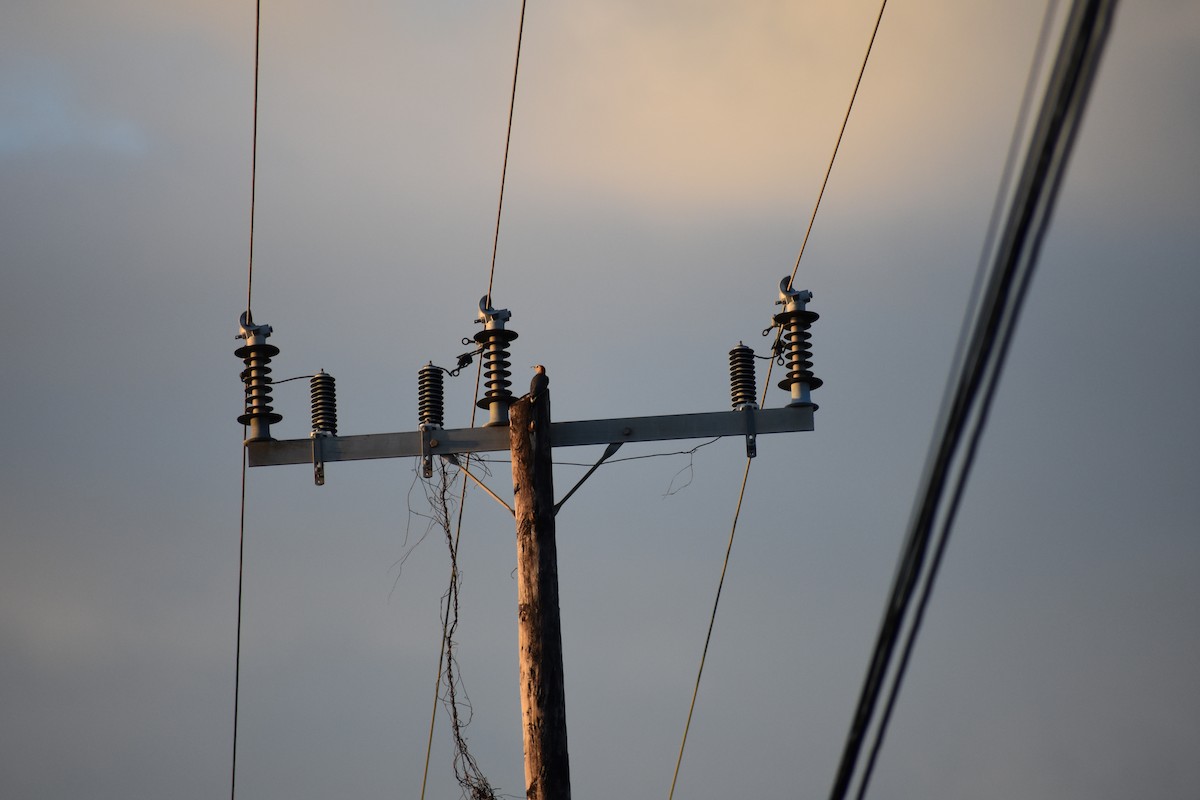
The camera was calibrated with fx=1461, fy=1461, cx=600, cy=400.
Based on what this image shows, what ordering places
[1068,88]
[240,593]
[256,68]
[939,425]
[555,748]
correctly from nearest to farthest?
[1068,88]
[939,425]
[555,748]
[256,68]
[240,593]

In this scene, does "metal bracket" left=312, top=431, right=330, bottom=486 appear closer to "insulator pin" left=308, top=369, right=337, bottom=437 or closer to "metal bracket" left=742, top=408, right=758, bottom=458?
"insulator pin" left=308, top=369, right=337, bottom=437

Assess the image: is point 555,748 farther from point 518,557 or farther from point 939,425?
point 939,425

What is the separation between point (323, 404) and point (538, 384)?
176 cm

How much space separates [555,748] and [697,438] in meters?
2.37

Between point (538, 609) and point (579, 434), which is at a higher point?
point (579, 434)

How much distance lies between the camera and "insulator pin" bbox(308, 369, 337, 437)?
9.88 meters

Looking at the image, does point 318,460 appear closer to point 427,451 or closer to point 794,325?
point 427,451

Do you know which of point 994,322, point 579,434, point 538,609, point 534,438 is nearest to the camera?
point 994,322

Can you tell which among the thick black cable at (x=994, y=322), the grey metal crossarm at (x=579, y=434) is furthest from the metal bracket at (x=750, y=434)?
the thick black cable at (x=994, y=322)

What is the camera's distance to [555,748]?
8.18 m

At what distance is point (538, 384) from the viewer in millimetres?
9062

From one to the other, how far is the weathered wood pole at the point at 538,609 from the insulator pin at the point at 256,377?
204cm

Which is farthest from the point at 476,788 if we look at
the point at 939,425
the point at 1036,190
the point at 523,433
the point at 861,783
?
the point at 1036,190

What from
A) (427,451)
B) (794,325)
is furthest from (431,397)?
(794,325)
